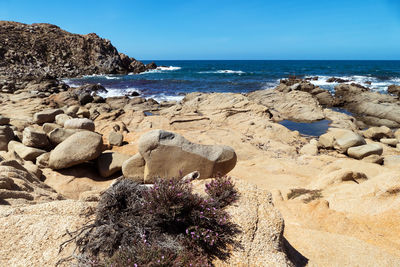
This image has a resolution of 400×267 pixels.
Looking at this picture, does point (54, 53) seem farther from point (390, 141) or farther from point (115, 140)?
point (390, 141)

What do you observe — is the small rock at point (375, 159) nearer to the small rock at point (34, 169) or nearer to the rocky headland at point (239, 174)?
the rocky headland at point (239, 174)

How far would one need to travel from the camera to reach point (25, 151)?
25.3 feet

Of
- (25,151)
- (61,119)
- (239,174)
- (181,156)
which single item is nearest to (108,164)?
(25,151)

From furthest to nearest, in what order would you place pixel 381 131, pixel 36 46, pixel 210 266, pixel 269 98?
pixel 36 46
pixel 269 98
pixel 381 131
pixel 210 266

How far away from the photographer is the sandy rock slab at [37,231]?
2523 millimetres

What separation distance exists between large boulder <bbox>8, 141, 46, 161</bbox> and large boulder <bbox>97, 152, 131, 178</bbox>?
191 centimetres

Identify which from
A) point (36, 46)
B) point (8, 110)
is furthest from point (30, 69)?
point (8, 110)

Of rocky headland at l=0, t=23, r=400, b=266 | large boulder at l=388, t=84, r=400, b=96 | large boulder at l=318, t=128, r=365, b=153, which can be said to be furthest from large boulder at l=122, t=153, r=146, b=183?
large boulder at l=388, t=84, r=400, b=96

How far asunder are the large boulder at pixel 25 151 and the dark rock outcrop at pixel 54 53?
33804 millimetres

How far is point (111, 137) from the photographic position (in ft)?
32.9

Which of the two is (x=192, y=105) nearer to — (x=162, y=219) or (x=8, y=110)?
(x=8, y=110)


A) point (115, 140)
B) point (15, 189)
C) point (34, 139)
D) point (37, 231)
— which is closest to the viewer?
point (37, 231)

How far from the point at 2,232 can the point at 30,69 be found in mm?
44820

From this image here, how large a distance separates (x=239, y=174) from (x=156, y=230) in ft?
17.4
